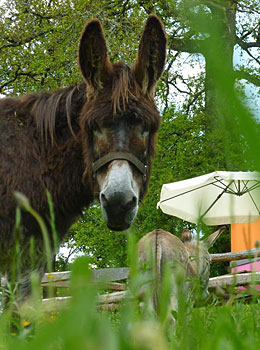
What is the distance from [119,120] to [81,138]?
33 cm

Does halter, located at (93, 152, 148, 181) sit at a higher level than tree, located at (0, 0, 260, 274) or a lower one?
lower

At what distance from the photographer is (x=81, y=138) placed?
12.4ft

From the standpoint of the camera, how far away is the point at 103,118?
11.8ft

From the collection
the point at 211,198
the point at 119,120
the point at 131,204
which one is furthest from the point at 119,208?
the point at 211,198

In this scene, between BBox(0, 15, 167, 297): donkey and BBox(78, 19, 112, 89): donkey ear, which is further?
BBox(78, 19, 112, 89): donkey ear

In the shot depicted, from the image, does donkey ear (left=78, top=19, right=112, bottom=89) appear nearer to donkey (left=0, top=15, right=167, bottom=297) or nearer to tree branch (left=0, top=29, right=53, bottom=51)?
donkey (left=0, top=15, right=167, bottom=297)

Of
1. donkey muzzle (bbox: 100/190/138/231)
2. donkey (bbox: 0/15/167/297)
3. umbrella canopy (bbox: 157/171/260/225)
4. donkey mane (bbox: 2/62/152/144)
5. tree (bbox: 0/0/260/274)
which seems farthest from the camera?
tree (bbox: 0/0/260/274)

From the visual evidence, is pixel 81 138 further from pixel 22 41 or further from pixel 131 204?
pixel 22 41

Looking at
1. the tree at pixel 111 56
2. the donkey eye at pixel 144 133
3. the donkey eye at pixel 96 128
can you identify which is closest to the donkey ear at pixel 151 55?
the donkey eye at pixel 144 133

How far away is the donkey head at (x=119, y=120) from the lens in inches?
128

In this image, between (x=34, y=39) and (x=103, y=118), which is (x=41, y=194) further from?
(x=34, y=39)

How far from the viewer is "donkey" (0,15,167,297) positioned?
3.56 metres

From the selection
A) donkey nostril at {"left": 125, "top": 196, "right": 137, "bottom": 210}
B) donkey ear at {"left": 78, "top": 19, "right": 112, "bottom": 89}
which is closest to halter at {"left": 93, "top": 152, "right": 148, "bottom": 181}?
donkey nostril at {"left": 125, "top": 196, "right": 137, "bottom": 210}

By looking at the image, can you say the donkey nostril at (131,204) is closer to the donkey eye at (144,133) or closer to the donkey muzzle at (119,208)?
the donkey muzzle at (119,208)
